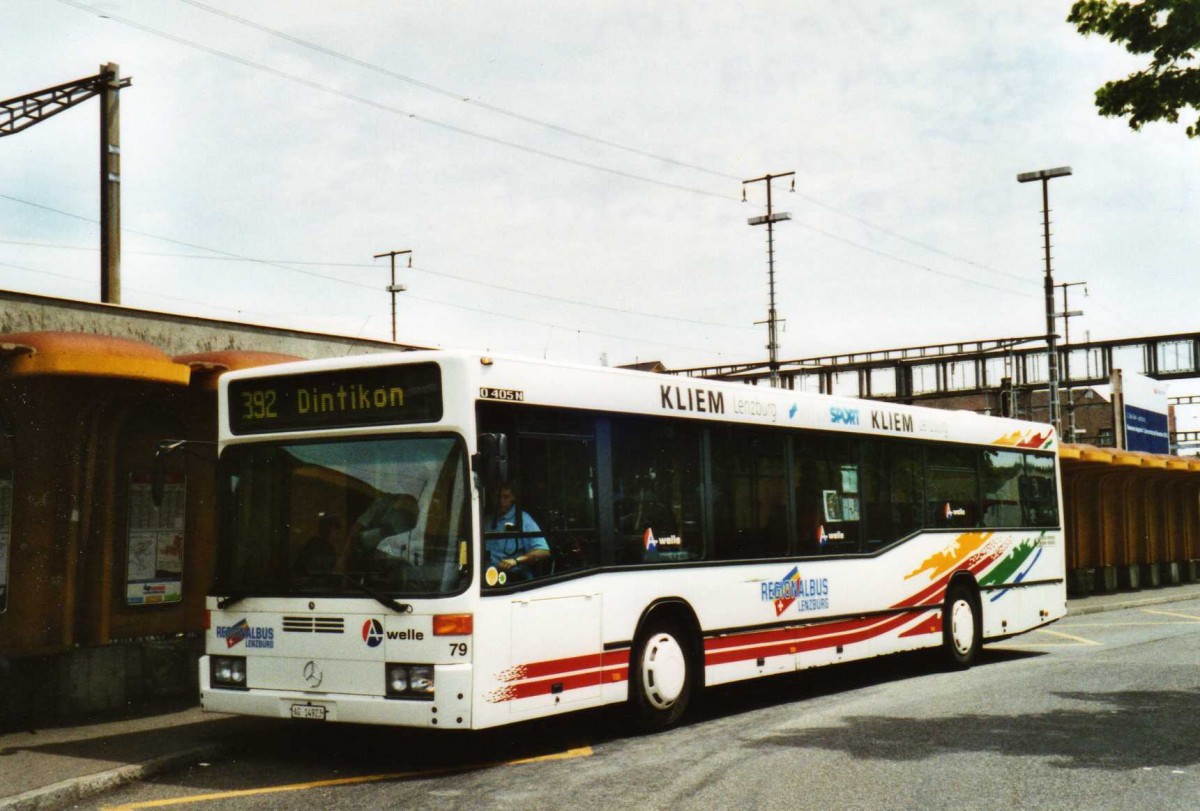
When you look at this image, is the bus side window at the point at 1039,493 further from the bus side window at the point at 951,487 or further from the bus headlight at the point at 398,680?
the bus headlight at the point at 398,680

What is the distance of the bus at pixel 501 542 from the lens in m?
8.02

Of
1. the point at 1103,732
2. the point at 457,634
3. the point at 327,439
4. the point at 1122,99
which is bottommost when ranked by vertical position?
the point at 1103,732

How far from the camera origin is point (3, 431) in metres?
10.5

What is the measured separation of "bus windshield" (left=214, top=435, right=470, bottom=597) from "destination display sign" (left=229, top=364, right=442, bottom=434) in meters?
0.15

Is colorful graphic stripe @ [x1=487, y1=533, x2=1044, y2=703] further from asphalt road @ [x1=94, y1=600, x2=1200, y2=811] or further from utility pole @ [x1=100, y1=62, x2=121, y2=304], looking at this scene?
utility pole @ [x1=100, y1=62, x2=121, y2=304]

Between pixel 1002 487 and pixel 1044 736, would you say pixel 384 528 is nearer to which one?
pixel 1044 736

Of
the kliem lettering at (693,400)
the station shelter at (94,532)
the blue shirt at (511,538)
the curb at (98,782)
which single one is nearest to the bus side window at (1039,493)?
the kliem lettering at (693,400)

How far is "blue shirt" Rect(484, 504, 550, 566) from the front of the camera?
26.8ft

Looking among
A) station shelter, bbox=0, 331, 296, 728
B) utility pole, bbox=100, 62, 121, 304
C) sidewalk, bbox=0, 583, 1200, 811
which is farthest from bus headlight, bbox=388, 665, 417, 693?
utility pole, bbox=100, 62, 121, 304

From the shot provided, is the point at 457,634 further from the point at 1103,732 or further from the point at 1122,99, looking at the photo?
the point at 1122,99

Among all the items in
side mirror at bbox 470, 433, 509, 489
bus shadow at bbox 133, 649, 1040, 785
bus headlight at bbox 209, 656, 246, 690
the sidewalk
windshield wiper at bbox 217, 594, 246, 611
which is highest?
side mirror at bbox 470, 433, 509, 489

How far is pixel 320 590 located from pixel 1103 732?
19.4 ft

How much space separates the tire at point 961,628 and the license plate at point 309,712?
8.17 m

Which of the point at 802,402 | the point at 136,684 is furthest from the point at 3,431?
the point at 802,402
